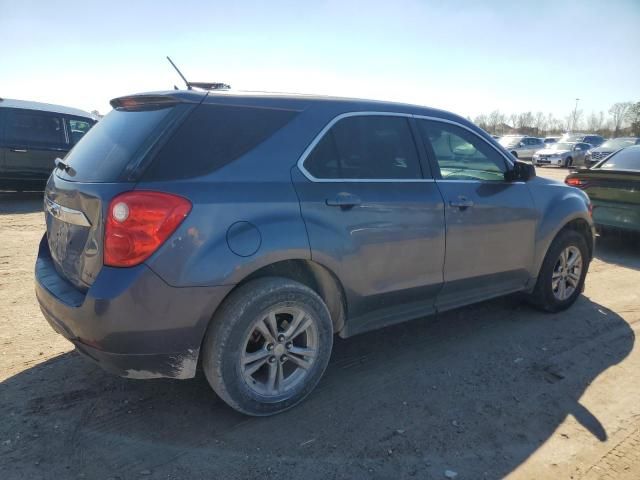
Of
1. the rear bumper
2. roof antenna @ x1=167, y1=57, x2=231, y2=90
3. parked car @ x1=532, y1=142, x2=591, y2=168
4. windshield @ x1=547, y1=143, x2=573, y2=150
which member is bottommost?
parked car @ x1=532, y1=142, x2=591, y2=168

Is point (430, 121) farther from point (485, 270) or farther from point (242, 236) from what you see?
point (242, 236)

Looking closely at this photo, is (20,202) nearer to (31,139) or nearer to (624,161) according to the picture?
(31,139)

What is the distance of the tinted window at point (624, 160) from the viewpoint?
7520mm

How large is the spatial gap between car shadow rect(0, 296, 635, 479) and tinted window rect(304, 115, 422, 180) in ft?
4.57

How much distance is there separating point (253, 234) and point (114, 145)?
0.96 meters

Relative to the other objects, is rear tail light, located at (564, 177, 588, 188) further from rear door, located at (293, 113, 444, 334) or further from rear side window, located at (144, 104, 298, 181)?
rear side window, located at (144, 104, 298, 181)

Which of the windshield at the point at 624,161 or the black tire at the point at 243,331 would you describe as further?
the windshield at the point at 624,161

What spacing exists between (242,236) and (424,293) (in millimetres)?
1546

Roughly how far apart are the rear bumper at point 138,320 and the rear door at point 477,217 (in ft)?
6.06

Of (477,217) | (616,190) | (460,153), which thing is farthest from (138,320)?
(616,190)

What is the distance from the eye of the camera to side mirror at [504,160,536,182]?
4062 millimetres

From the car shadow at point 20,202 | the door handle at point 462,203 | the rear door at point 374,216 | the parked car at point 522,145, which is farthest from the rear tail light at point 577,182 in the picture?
the parked car at point 522,145

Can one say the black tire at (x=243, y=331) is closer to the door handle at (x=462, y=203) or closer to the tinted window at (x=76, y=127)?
the door handle at (x=462, y=203)

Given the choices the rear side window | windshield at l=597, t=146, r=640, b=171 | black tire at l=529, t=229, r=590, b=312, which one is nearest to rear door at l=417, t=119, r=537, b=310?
black tire at l=529, t=229, r=590, b=312
